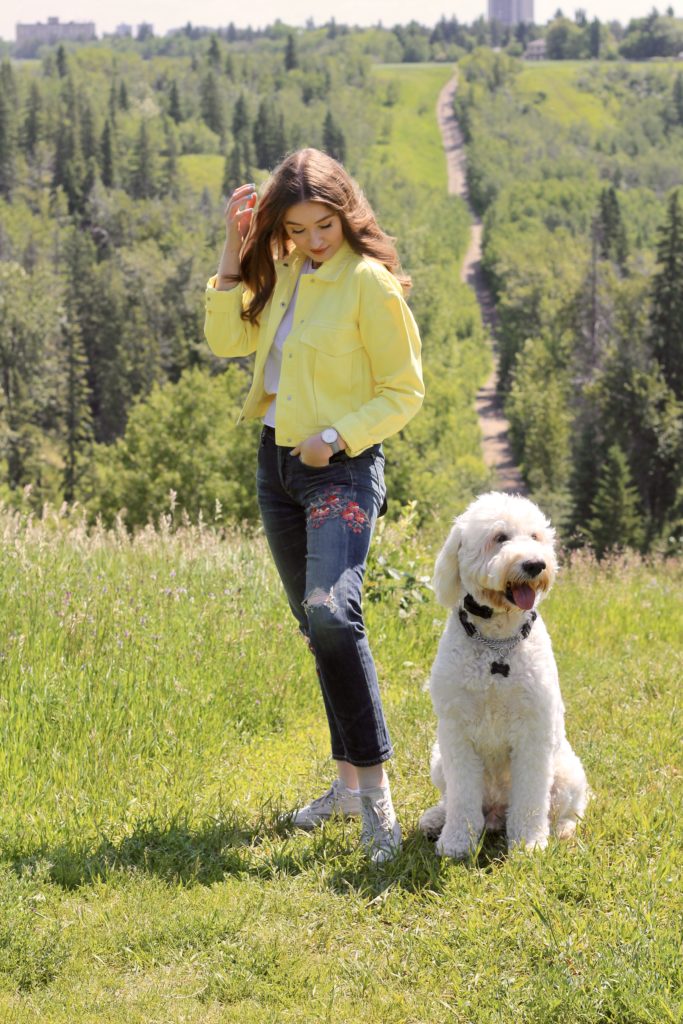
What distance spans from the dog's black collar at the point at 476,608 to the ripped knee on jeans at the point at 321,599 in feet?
1.84

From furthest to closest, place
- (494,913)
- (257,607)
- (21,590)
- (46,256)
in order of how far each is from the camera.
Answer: (46,256), (257,607), (21,590), (494,913)

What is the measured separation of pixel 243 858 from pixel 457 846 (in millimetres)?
820

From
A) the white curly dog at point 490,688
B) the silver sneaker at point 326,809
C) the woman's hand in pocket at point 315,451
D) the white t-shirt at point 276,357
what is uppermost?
→ the white t-shirt at point 276,357

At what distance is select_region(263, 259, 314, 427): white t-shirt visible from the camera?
4.45 metres

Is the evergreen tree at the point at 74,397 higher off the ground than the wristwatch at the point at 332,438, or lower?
lower

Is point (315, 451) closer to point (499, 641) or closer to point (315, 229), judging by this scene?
point (315, 229)

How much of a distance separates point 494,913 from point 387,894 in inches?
15.6

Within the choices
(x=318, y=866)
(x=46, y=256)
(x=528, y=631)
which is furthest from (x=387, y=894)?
(x=46, y=256)

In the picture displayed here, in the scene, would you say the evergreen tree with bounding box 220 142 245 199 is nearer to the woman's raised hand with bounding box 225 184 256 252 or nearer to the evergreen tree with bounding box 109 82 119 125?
the evergreen tree with bounding box 109 82 119 125

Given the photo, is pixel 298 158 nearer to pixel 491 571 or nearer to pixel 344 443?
pixel 344 443

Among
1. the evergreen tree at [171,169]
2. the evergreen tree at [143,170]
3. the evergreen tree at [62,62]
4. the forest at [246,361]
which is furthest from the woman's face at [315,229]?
the evergreen tree at [62,62]

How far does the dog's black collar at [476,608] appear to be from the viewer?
13.8 ft

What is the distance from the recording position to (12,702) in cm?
496

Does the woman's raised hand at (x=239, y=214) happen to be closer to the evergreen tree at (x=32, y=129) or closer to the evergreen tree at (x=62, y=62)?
the evergreen tree at (x=32, y=129)
